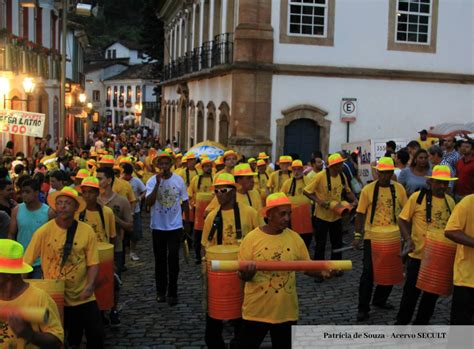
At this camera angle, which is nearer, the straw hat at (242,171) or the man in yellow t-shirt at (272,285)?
the man in yellow t-shirt at (272,285)

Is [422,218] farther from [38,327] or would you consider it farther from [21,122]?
[21,122]

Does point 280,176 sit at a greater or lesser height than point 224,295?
greater

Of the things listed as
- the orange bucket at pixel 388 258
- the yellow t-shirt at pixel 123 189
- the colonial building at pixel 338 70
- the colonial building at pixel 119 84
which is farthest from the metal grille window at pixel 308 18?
the colonial building at pixel 119 84

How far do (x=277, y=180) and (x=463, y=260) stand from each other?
6877 millimetres

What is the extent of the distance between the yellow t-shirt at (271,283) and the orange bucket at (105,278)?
167 cm

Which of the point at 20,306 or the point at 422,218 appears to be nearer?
the point at 20,306

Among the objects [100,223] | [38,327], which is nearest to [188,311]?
[100,223]

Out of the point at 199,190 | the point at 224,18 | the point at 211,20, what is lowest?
the point at 199,190

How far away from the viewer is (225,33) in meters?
22.9

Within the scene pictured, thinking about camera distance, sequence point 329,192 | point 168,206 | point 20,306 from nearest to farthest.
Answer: point 20,306
point 168,206
point 329,192

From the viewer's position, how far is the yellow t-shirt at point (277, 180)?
41.9ft

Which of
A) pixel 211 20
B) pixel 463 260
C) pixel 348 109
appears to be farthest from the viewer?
pixel 211 20

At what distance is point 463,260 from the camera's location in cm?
606

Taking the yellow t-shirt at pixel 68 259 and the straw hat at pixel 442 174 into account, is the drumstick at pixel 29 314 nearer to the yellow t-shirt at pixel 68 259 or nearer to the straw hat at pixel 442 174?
the yellow t-shirt at pixel 68 259
